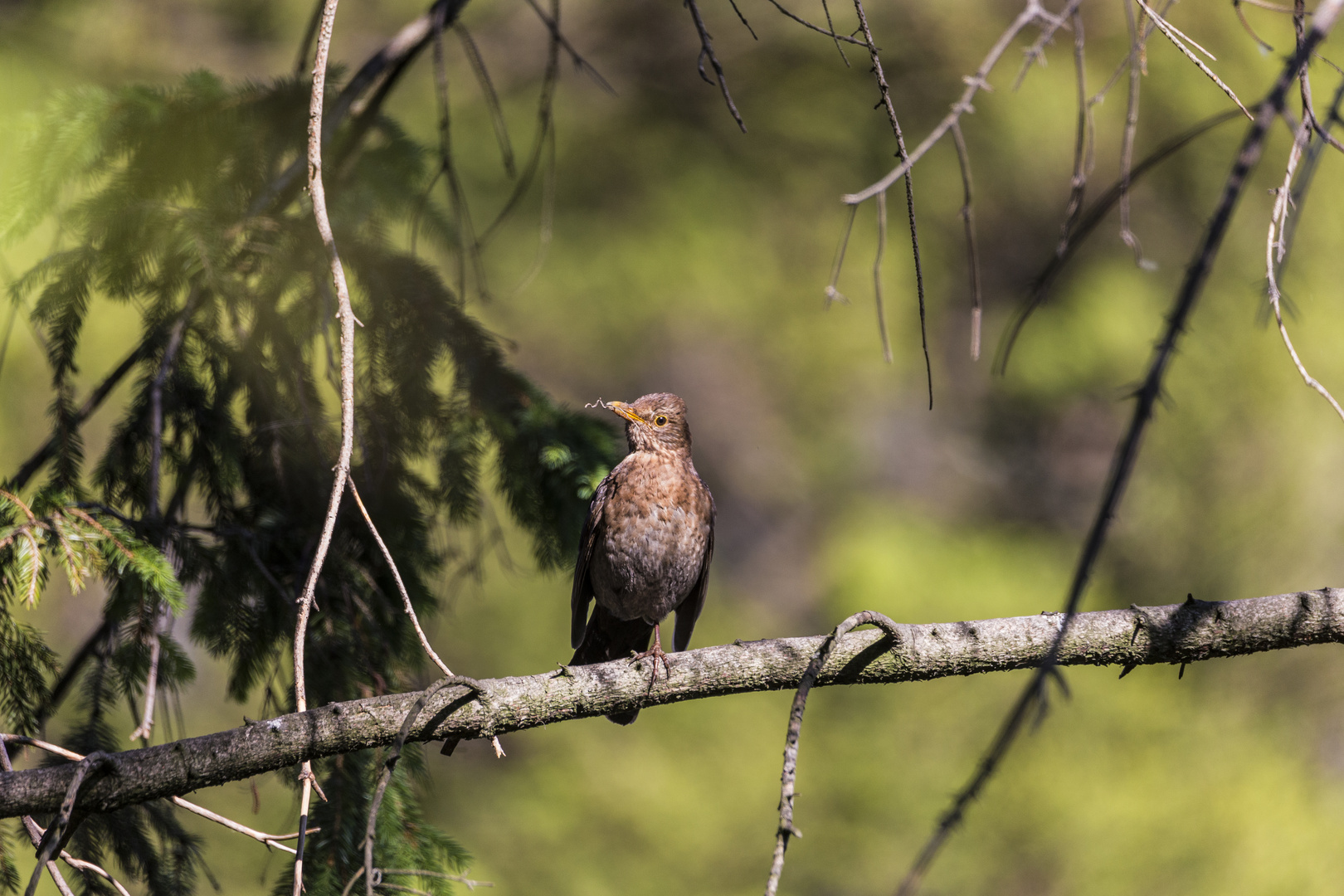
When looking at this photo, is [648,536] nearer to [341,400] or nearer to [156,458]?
[156,458]

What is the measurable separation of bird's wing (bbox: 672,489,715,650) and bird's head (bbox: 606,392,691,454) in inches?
11.6

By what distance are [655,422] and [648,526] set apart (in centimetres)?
39

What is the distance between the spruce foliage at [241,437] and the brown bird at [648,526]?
439 millimetres

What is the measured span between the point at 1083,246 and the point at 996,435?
1243 millimetres

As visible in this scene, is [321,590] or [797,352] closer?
[321,590]

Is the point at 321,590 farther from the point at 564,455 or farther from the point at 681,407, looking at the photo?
the point at 681,407

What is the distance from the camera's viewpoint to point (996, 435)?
6.05 metres

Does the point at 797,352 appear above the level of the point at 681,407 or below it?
above

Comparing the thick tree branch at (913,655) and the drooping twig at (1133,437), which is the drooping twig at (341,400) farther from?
the drooping twig at (1133,437)

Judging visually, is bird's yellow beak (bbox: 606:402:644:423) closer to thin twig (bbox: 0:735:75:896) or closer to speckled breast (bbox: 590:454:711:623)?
speckled breast (bbox: 590:454:711:623)

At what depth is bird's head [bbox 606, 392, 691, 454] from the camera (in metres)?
3.57

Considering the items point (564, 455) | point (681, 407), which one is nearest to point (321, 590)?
point (564, 455)

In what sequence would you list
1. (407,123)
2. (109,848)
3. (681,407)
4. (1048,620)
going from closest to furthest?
(1048,620), (109,848), (681,407), (407,123)

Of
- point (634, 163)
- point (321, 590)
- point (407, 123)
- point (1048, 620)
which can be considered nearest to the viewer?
point (1048, 620)
